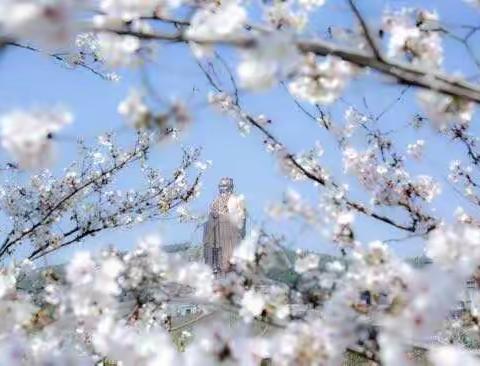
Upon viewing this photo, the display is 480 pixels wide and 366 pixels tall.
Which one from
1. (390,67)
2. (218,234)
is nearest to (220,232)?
(218,234)

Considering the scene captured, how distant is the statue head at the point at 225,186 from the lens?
10.9m

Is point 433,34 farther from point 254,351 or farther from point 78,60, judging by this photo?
point 78,60

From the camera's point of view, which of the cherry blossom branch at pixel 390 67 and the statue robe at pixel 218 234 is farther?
the statue robe at pixel 218 234

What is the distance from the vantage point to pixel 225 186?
432 inches

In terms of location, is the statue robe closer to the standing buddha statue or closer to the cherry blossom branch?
the standing buddha statue

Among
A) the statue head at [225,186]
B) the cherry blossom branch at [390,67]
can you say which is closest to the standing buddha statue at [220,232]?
the statue head at [225,186]

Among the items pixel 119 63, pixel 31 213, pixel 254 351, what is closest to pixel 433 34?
A: pixel 119 63

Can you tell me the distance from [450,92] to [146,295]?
3.81 ft

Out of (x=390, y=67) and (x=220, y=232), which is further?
(x=220, y=232)

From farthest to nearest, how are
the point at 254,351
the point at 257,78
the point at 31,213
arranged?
the point at 31,213
the point at 254,351
the point at 257,78

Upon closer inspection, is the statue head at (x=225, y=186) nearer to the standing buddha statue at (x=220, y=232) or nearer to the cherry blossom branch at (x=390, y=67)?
the standing buddha statue at (x=220, y=232)

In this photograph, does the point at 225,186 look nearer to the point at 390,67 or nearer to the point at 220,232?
the point at 220,232

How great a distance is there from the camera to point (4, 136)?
4.40 ft

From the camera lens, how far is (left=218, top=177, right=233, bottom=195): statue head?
10.9 meters
